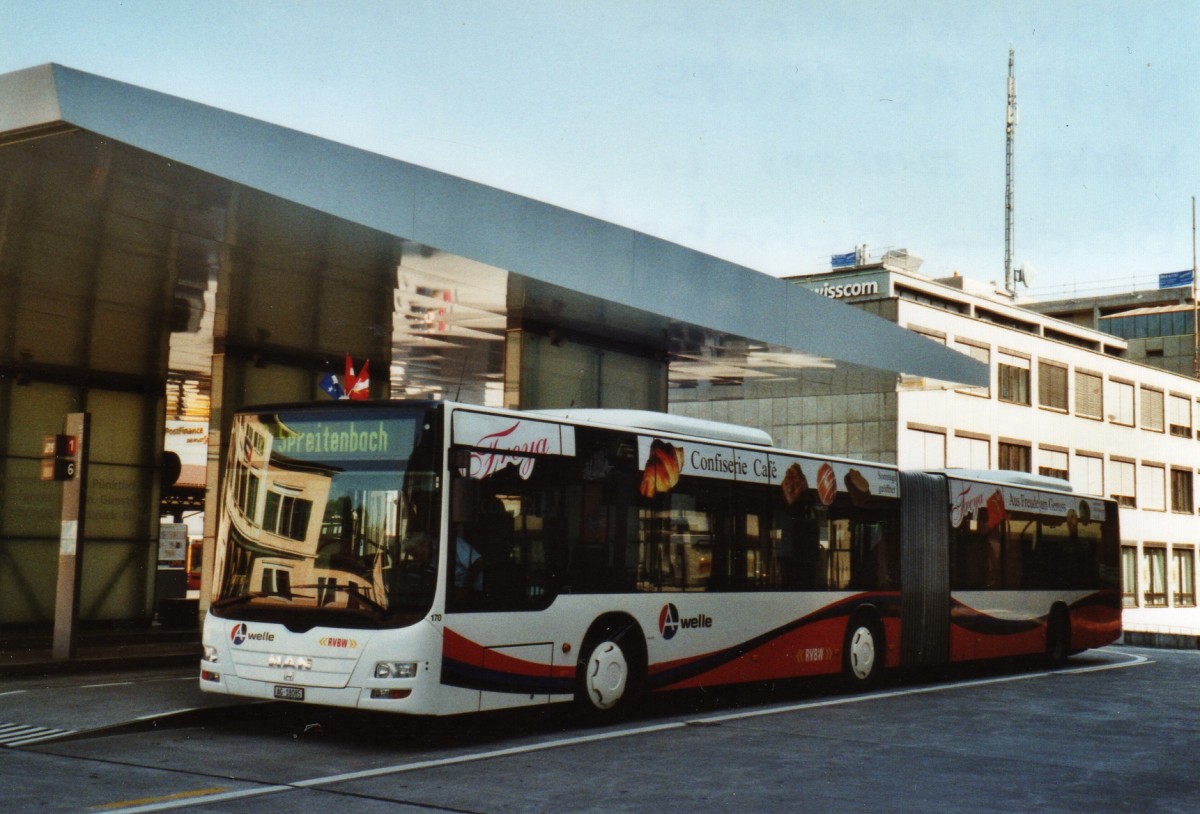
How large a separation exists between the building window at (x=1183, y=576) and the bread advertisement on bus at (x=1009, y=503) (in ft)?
154

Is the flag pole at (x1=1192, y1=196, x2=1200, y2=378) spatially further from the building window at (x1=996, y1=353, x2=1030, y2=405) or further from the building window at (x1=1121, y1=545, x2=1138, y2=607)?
the building window at (x1=1121, y1=545, x2=1138, y2=607)

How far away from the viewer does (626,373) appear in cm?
2052

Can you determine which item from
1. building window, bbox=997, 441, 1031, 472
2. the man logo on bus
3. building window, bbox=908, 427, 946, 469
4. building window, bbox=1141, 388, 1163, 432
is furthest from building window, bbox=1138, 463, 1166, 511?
the man logo on bus

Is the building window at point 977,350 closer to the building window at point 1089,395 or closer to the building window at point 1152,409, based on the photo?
the building window at point 1089,395

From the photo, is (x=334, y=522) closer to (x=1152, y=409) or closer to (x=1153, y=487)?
(x=1153, y=487)

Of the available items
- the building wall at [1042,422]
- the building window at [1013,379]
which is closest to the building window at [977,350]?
the building wall at [1042,422]

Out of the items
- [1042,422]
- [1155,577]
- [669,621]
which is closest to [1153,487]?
[1155,577]

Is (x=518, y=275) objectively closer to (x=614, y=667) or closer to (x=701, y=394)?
(x=614, y=667)

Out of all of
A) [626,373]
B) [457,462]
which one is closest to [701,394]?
[626,373]

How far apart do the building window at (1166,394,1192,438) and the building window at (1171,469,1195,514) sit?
6.31 feet

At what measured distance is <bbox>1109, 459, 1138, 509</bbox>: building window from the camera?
6322 centimetres

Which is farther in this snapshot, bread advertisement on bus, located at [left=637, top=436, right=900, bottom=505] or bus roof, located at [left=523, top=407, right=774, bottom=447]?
bread advertisement on bus, located at [left=637, top=436, right=900, bottom=505]

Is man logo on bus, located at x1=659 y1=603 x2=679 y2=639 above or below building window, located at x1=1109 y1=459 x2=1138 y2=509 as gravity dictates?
below

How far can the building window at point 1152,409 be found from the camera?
6638 centimetres
